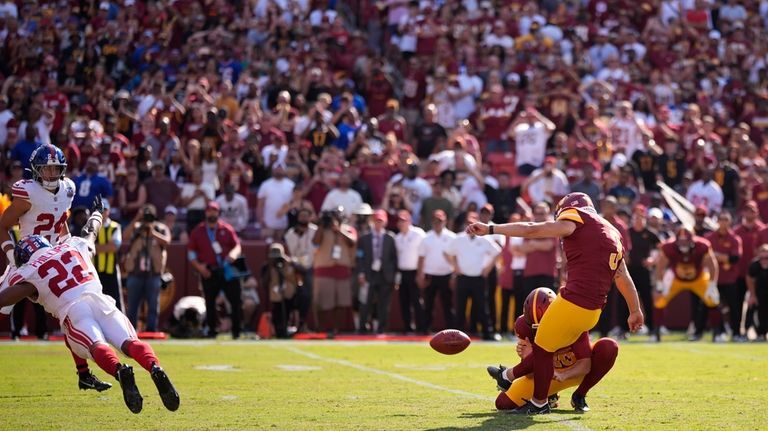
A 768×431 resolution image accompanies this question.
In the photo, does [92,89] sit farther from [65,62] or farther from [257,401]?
[257,401]

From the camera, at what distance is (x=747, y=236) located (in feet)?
63.4

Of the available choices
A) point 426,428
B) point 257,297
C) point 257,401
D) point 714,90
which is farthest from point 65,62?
point 426,428

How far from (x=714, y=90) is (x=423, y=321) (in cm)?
941

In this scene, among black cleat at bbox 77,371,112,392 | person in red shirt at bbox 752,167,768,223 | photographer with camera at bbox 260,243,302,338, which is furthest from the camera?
person in red shirt at bbox 752,167,768,223

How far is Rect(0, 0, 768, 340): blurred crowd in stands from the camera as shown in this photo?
62.1 feet

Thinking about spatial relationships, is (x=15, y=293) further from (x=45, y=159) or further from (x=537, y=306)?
(x=537, y=306)

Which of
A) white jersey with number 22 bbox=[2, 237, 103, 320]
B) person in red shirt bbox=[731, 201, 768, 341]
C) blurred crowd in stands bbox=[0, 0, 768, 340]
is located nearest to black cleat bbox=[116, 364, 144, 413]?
white jersey with number 22 bbox=[2, 237, 103, 320]

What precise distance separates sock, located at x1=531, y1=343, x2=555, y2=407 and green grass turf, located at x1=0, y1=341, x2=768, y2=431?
19 cm

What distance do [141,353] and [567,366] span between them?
2963 mm

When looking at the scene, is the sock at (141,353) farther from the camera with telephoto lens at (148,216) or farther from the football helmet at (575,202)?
the camera with telephoto lens at (148,216)

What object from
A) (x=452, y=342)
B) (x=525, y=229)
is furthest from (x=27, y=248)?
(x=525, y=229)

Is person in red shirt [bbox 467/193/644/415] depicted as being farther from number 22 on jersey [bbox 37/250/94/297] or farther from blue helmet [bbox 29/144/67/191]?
blue helmet [bbox 29/144/67/191]

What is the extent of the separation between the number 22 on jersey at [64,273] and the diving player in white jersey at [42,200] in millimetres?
1721

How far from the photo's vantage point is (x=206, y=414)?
9.13 m
